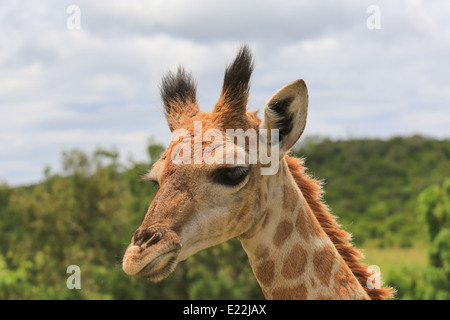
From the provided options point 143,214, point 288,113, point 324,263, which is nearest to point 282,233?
point 324,263

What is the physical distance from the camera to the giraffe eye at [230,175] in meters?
4.28

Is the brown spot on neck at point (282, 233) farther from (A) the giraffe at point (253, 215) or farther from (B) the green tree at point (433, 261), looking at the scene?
(B) the green tree at point (433, 261)

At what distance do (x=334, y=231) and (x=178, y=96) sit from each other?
87.2 inches

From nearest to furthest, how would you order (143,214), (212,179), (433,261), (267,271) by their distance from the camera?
1. (212,179)
2. (267,271)
3. (433,261)
4. (143,214)

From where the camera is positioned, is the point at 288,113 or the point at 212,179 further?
→ the point at 288,113

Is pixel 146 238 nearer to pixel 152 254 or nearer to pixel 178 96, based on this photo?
pixel 152 254

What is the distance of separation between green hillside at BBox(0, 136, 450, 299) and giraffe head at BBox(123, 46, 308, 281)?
1.29 meters

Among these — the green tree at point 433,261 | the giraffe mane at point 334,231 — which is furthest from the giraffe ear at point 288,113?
the green tree at point 433,261

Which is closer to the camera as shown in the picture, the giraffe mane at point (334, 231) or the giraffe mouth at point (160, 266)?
the giraffe mouth at point (160, 266)

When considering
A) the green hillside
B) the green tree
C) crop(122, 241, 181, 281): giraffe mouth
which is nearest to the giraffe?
crop(122, 241, 181, 281): giraffe mouth

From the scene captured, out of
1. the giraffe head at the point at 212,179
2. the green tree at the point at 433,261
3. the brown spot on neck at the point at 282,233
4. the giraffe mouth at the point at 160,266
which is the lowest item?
the green tree at the point at 433,261

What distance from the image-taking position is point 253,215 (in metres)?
4.46

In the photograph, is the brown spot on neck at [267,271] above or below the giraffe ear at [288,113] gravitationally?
below
